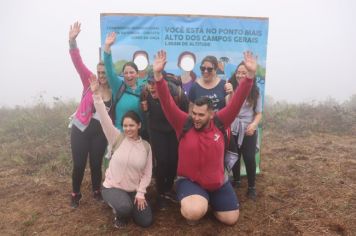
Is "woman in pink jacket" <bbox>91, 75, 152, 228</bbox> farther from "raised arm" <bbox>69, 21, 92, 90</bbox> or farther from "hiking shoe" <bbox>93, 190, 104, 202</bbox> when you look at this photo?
"hiking shoe" <bbox>93, 190, 104, 202</bbox>

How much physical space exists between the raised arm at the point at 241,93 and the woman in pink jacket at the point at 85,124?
1.54 meters

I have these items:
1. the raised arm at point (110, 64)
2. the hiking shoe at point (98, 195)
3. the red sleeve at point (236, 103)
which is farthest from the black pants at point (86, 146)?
the red sleeve at point (236, 103)

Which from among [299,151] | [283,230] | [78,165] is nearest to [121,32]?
[78,165]

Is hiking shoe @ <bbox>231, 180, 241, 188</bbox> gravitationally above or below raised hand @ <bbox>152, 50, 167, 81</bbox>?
below

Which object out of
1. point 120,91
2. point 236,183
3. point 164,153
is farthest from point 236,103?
point 236,183

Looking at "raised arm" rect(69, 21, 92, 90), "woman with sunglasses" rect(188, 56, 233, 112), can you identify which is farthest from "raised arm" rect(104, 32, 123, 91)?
"woman with sunglasses" rect(188, 56, 233, 112)

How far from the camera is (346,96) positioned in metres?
17.5

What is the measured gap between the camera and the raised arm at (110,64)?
167 inches

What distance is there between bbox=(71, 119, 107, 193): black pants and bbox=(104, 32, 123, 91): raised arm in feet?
1.74

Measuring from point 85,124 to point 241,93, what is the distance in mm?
1994

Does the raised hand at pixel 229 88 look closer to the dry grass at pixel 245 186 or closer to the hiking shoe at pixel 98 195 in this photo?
the dry grass at pixel 245 186

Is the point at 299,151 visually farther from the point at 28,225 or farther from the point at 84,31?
the point at 84,31

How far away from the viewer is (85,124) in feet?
14.5

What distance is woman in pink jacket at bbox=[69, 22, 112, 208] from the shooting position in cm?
442
